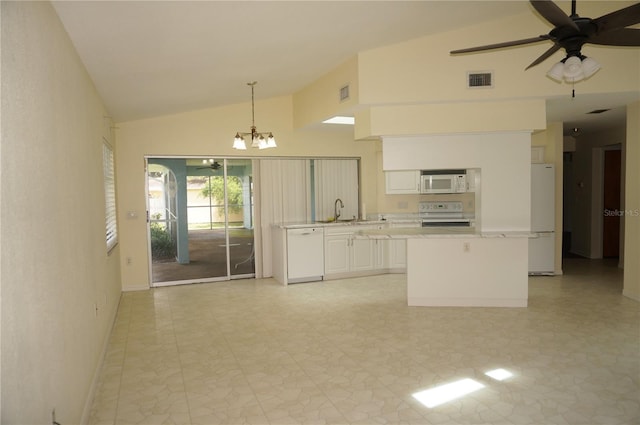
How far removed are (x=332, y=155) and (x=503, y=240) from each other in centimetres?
344

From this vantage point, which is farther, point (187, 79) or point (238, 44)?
point (187, 79)

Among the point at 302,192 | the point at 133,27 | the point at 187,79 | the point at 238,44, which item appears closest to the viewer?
the point at 133,27

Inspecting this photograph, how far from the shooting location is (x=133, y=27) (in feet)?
9.93

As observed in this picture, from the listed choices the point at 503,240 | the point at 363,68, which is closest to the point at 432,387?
the point at 503,240

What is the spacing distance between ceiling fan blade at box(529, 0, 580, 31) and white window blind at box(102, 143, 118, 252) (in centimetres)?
446

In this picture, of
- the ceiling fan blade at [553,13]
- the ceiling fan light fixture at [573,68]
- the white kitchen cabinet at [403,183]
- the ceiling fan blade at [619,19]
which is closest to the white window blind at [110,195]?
the white kitchen cabinet at [403,183]

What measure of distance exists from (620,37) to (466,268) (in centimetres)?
301

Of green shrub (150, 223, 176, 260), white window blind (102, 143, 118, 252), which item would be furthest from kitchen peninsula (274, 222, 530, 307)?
green shrub (150, 223, 176, 260)

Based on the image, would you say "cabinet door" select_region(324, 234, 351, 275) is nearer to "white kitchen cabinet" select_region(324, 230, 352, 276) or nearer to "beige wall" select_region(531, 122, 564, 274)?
"white kitchen cabinet" select_region(324, 230, 352, 276)

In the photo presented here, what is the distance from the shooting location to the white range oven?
7652 millimetres

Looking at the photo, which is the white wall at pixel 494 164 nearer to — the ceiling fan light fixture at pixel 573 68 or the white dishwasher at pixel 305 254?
the white dishwasher at pixel 305 254

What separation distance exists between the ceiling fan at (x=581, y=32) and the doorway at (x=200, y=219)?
4945 millimetres

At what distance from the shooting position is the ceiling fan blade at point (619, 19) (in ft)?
8.52

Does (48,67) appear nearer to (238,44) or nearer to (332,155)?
(238,44)
